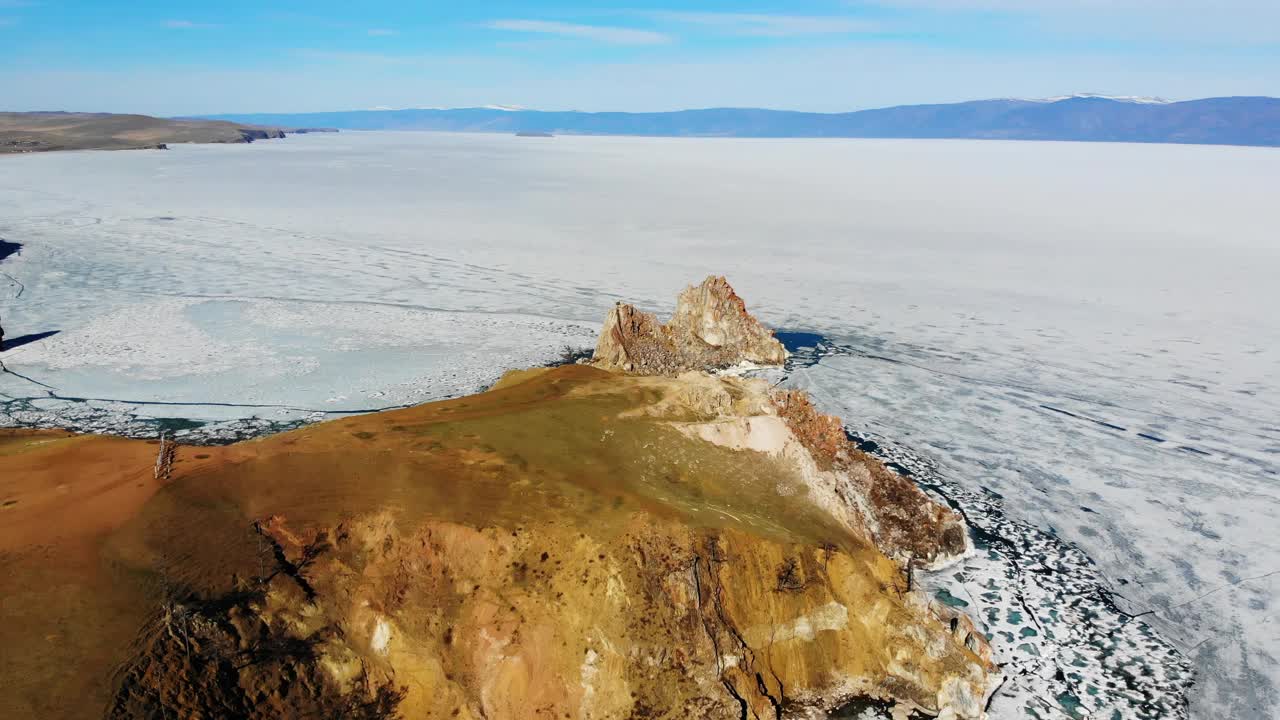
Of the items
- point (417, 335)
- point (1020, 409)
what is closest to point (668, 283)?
point (417, 335)

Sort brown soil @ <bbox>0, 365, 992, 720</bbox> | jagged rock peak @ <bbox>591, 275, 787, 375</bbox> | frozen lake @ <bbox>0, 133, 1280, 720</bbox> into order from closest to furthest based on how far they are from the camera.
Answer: brown soil @ <bbox>0, 365, 992, 720</bbox>
frozen lake @ <bbox>0, 133, 1280, 720</bbox>
jagged rock peak @ <bbox>591, 275, 787, 375</bbox>

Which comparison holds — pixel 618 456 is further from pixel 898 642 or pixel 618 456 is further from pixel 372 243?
pixel 372 243

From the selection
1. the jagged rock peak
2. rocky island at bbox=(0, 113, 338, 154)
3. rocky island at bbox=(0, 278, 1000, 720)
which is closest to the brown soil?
rocky island at bbox=(0, 278, 1000, 720)

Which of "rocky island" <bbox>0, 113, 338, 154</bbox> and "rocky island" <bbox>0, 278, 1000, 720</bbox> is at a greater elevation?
"rocky island" <bbox>0, 113, 338, 154</bbox>

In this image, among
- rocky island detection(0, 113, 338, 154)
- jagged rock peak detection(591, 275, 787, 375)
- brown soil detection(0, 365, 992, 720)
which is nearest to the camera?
brown soil detection(0, 365, 992, 720)

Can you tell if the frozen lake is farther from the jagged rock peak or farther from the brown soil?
the brown soil

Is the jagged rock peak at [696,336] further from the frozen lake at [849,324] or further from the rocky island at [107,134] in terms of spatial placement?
the rocky island at [107,134]

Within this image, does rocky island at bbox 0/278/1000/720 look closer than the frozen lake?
Yes
